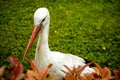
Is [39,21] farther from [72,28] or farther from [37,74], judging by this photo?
[72,28]

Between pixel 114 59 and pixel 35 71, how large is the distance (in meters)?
2.94

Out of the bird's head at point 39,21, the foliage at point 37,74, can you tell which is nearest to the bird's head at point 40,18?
the bird's head at point 39,21

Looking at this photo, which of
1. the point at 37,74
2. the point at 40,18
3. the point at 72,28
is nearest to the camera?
the point at 37,74

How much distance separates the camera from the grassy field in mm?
4305

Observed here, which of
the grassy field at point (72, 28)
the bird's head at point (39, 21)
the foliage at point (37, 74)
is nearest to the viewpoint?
the foliage at point (37, 74)

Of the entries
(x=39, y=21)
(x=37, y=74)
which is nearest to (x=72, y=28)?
(x=39, y=21)

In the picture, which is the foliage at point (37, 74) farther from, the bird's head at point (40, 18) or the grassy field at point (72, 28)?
the grassy field at point (72, 28)

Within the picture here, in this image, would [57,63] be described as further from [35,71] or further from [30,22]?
[30,22]

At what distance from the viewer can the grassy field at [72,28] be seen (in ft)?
14.1

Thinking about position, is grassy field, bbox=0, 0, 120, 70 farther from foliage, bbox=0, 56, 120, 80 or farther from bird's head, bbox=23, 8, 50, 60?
foliage, bbox=0, 56, 120, 80

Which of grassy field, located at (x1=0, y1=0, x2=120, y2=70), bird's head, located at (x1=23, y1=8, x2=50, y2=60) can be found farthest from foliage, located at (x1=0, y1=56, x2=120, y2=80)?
grassy field, located at (x1=0, y1=0, x2=120, y2=70)

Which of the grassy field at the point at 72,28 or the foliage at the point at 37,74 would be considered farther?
the grassy field at the point at 72,28

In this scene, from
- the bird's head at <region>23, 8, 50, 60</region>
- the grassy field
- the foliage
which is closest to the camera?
the foliage

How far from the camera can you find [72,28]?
16.3 ft
